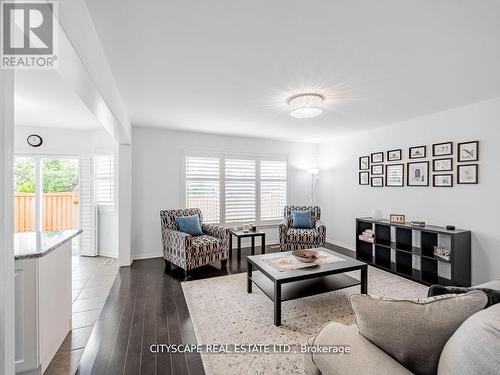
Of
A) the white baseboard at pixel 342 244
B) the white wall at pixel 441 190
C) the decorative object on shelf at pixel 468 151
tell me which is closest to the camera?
the white wall at pixel 441 190

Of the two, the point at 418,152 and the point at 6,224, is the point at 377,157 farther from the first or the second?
the point at 6,224

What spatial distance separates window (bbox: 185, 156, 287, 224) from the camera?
16.2ft

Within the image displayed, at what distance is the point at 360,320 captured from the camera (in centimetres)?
109

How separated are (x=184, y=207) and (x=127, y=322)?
103 inches

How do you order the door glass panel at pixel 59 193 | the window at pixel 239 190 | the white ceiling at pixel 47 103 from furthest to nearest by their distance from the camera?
1. the window at pixel 239 190
2. the door glass panel at pixel 59 193
3. the white ceiling at pixel 47 103

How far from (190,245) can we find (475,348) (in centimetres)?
322

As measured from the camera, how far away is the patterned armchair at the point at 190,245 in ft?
11.6

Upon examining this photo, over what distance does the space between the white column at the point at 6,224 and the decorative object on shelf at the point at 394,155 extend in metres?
4.73

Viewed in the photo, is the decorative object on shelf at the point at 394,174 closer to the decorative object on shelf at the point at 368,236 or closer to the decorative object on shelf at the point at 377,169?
the decorative object on shelf at the point at 377,169

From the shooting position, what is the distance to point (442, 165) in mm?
3516

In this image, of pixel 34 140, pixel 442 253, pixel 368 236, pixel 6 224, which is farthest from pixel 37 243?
pixel 442 253

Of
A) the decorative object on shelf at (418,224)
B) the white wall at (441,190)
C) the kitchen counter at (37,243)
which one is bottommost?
the decorative object on shelf at (418,224)

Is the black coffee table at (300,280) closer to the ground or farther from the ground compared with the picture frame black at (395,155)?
closer to the ground

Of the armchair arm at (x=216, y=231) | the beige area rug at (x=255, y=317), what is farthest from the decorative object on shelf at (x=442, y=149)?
the armchair arm at (x=216, y=231)
